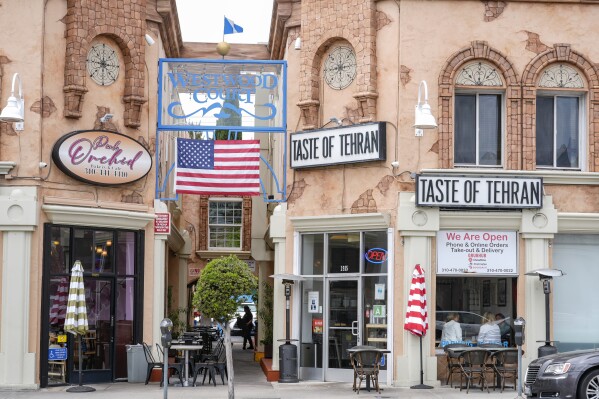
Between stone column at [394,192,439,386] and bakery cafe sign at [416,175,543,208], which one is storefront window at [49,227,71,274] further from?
bakery cafe sign at [416,175,543,208]

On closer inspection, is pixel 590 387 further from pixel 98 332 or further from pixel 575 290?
pixel 98 332

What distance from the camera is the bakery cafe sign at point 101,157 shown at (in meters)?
22.2

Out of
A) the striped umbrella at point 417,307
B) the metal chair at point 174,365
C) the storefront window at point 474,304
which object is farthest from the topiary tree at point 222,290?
the storefront window at point 474,304

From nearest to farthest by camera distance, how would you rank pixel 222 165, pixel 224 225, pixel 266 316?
pixel 222 165
pixel 266 316
pixel 224 225

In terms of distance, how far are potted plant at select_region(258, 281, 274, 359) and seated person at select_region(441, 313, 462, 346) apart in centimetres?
714

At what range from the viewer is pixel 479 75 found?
22578 mm

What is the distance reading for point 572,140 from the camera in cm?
2289

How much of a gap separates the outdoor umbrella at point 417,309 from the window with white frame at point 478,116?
9.11ft

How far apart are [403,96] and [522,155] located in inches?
111

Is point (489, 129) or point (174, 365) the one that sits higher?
point (489, 129)

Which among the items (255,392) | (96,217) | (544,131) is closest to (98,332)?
(96,217)

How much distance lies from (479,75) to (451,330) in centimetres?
548

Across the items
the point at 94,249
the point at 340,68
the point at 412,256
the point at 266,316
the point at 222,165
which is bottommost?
the point at 266,316

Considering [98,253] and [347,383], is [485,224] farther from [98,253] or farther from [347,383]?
[98,253]
